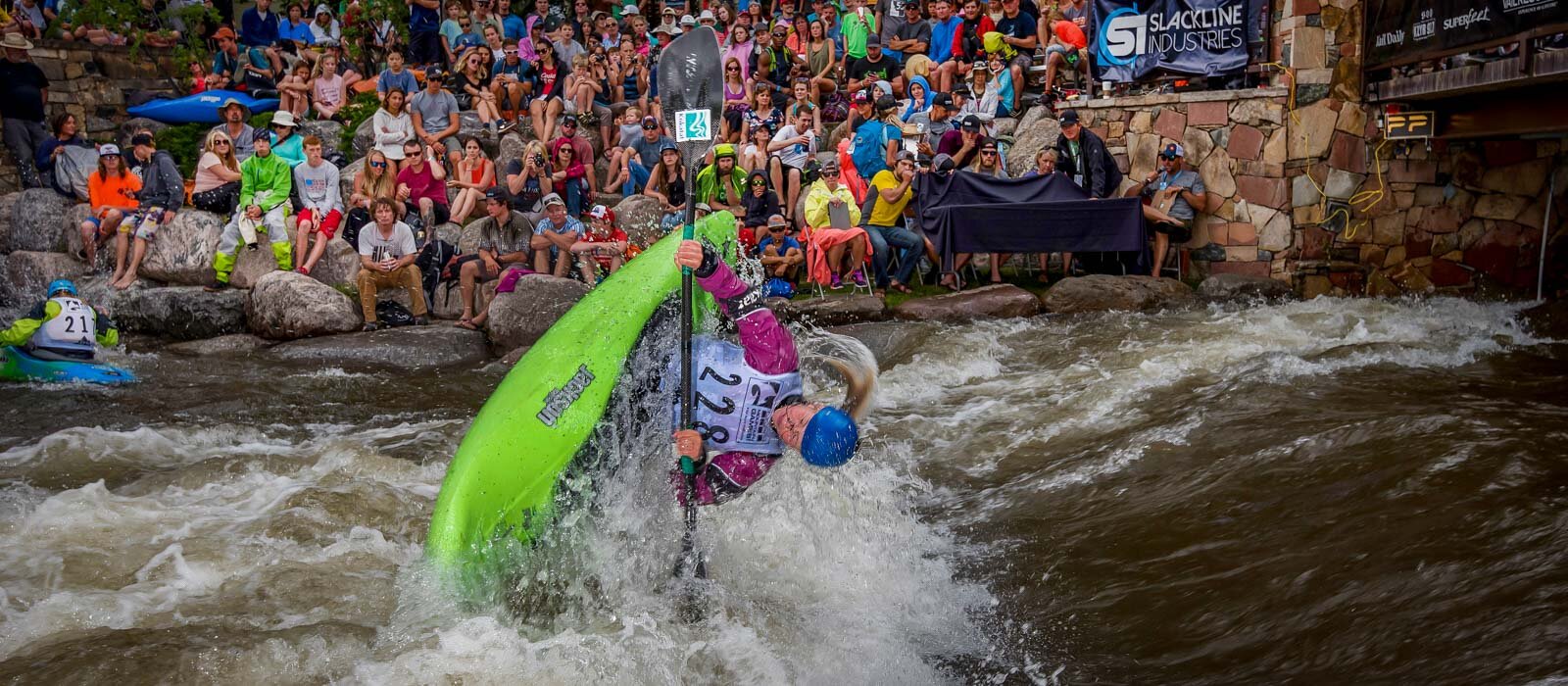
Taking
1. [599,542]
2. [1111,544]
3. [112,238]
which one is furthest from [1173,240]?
[112,238]

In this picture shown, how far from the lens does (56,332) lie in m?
9.27

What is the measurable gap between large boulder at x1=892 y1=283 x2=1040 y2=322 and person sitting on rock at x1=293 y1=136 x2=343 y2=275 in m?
5.64

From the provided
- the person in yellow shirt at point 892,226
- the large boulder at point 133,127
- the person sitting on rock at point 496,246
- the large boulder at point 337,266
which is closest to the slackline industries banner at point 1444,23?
the person in yellow shirt at point 892,226

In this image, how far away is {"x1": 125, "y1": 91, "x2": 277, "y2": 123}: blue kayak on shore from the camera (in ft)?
47.4

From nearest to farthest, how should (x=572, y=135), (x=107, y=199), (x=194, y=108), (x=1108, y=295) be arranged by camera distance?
1. (x=1108, y=295)
2. (x=572, y=135)
3. (x=107, y=199)
4. (x=194, y=108)

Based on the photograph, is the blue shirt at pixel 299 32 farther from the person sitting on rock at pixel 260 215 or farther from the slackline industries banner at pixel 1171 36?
the slackline industries banner at pixel 1171 36

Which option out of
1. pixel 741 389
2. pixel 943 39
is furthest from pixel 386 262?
pixel 741 389

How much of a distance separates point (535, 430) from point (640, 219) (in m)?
7.34

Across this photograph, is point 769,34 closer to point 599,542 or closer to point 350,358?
point 350,358

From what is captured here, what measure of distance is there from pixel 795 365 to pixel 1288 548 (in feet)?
6.50

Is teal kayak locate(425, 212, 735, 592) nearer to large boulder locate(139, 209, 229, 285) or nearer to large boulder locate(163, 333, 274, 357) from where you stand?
large boulder locate(163, 333, 274, 357)

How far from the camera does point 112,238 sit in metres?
12.5

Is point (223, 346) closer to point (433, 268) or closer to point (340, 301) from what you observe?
point (340, 301)

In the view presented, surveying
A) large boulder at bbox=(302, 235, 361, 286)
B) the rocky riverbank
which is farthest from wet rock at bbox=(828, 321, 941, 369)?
large boulder at bbox=(302, 235, 361, 286)
